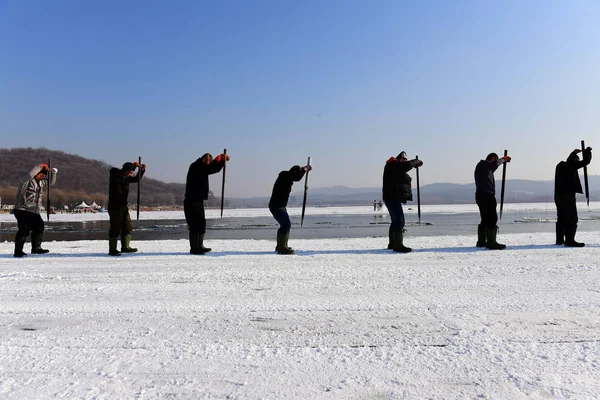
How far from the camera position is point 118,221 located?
26.6 feet

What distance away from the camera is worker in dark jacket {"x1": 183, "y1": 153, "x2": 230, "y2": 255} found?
7.92 metres

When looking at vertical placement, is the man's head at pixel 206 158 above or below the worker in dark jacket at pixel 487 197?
above

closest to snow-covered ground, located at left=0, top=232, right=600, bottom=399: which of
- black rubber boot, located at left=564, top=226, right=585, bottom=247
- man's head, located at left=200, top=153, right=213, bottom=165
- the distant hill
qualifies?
man's head, located at left=200, top=153, right=213, bottom=165

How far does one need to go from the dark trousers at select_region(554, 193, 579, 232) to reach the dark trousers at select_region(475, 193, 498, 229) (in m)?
1.42

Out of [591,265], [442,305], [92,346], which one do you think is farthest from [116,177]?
[591,265]

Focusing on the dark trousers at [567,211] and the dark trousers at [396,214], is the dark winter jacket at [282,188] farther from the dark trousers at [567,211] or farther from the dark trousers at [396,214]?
the dark trousers at [567,211]

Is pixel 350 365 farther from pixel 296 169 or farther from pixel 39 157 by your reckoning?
pixel 39 157

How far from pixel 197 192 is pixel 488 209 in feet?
18.4

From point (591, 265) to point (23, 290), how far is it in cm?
714

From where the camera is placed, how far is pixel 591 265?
5.92 meters

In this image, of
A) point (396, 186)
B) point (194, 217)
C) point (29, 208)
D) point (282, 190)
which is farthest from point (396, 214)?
point (29, 208)

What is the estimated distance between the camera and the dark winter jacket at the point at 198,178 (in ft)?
26.1

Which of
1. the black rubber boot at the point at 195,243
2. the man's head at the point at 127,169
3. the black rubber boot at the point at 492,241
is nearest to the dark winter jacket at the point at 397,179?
the black rubber boot at the point at 492,241

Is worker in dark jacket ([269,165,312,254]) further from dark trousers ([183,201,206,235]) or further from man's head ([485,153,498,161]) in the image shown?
man's head ([485,153,498,161])
